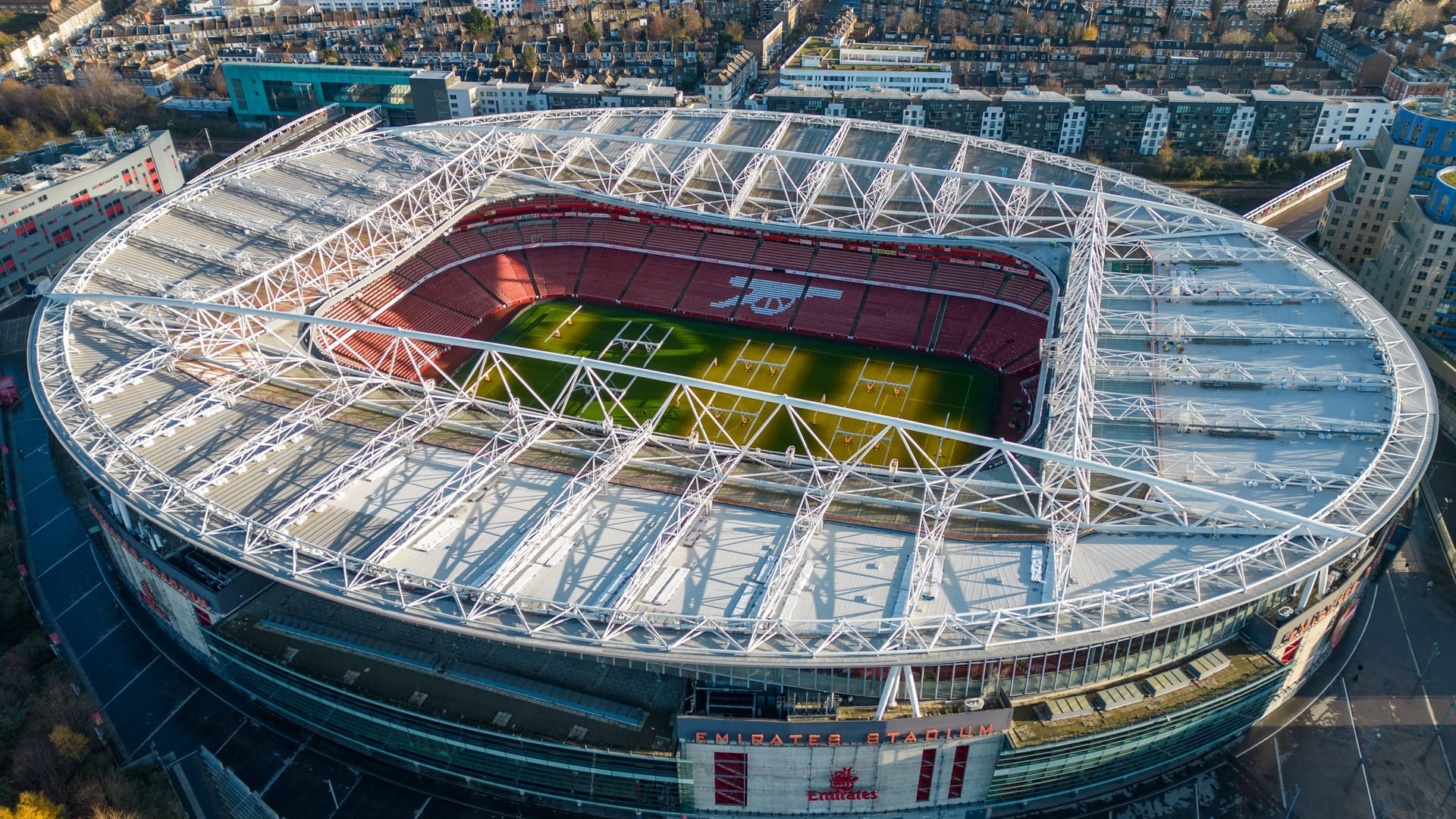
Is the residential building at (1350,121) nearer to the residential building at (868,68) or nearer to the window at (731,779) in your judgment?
the residential building at (868,68)

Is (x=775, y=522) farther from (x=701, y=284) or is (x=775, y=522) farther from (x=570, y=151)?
(x=570, y=151)

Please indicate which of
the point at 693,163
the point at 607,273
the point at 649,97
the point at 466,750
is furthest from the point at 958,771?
the point at 649,97

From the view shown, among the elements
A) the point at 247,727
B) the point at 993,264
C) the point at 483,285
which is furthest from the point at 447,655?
the point at 993,264

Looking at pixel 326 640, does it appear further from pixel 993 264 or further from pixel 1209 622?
pixel 993 264

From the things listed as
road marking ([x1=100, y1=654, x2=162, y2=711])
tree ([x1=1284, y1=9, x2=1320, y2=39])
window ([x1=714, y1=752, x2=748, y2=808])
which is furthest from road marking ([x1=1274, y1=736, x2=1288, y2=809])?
tree ([x1=1284, y1=9, x2=1320, y2=39])

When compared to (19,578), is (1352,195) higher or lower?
higher

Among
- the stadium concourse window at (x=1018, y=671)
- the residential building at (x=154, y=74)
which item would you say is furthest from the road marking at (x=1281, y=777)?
the residential building at (x=154, y=74)
